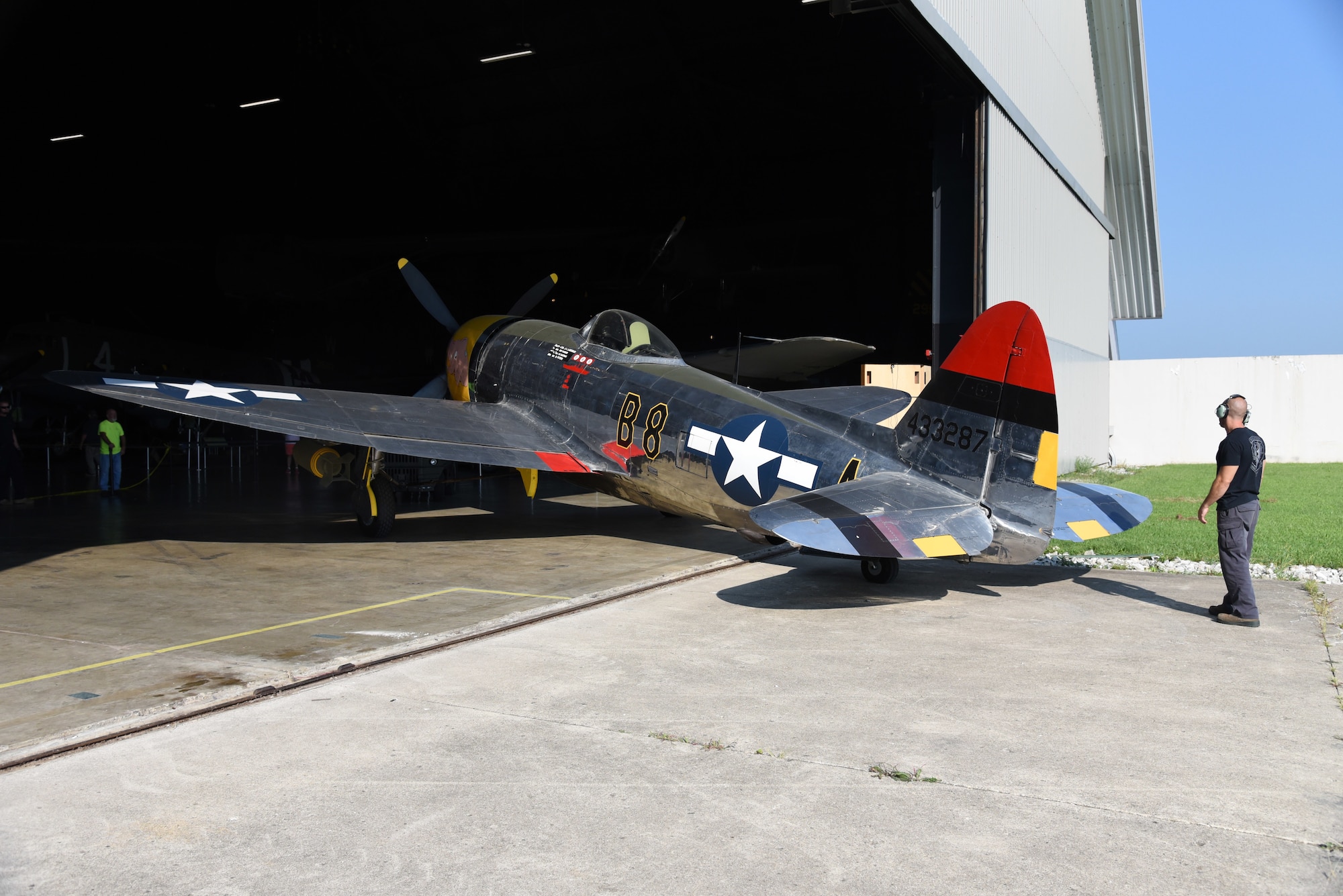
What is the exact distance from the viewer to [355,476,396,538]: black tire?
37.9 ft

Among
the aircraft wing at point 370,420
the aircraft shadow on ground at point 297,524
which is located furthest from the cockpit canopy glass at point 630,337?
the aircraft shadow on ground at point 297,524

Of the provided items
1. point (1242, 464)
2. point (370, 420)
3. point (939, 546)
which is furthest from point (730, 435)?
point (370, 420)

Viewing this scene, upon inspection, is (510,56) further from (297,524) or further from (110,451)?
(297,524)

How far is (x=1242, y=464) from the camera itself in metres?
6.87

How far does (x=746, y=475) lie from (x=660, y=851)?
18.4 feet

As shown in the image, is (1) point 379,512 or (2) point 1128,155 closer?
(1) point 379,512

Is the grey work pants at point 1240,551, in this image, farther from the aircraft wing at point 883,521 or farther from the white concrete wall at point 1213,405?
the white concrete wall at point 1213,405

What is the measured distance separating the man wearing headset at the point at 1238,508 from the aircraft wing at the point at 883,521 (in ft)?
5.68

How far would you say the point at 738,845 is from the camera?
11.1ft

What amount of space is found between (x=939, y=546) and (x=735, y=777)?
10.2ft

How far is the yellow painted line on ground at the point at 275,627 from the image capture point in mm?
5562

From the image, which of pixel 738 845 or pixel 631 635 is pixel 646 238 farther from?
pixel 738 845

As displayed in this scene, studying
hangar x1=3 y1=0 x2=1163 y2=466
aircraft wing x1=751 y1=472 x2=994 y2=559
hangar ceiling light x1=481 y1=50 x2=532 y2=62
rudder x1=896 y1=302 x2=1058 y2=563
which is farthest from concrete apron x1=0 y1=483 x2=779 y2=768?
hangar ceiling light x1=481 y1=50 x2=532 y2=62

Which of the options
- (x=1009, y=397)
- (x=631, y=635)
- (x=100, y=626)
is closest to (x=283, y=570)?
(x=100, y=626)
